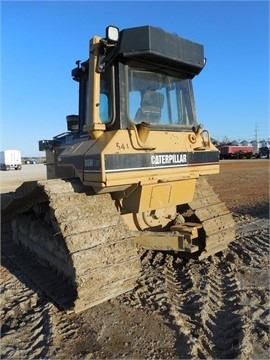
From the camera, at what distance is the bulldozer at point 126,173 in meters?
3.81

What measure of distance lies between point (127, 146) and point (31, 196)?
5.59 ft

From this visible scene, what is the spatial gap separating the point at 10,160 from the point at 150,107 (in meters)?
43.9

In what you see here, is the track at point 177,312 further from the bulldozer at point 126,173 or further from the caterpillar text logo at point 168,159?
the caterpillar text logo at point 168,159

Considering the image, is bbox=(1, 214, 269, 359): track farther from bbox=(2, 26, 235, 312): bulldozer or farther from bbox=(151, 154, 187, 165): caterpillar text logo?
bbox=(151, 154, 187, 165): caterpillar text logo

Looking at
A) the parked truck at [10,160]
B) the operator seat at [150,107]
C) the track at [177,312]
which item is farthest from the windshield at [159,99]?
the parked truck at [10,160]

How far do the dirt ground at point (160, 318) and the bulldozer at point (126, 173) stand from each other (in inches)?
9.9

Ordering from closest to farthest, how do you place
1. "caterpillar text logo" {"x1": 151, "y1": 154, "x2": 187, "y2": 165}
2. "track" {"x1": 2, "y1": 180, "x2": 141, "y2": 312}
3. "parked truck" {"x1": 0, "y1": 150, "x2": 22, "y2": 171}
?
1. "track" {"x1": 2, "y1": 180, "x2": 141, "y2": 312}
2. "caterpillar text logo" {"x1": 151, "y1": 154, "x2": 187, "y2": 165}
3. "parked truck" {"x1": 0, "y1": 150, "x2": 22, "y2": 171}

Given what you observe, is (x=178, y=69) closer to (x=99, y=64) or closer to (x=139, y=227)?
(x=99, y=64)

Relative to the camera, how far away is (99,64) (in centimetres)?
410

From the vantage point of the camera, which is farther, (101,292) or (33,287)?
(33,287)

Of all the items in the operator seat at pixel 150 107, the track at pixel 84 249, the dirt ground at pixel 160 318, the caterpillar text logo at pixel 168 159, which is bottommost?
the dirt ground at pixel 160 318

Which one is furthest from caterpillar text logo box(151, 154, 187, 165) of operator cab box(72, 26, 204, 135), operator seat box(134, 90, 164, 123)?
operator seat box(134, 90, 164, 123)

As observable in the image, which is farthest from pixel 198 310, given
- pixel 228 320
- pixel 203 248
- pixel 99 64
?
pixel 99 64

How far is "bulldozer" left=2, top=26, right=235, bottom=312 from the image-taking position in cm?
381
